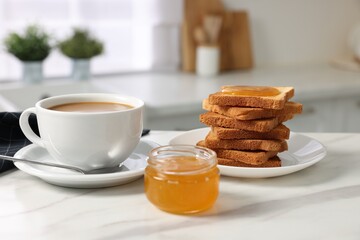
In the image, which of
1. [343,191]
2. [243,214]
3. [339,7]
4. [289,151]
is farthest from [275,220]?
[339,7]

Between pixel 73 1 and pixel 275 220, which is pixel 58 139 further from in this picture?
pixel 73 1

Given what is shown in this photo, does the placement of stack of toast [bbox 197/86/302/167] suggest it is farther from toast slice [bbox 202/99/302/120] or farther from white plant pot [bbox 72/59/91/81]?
white plant pot [bbox 72/59/91/81]

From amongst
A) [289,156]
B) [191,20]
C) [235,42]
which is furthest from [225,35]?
[289,156]

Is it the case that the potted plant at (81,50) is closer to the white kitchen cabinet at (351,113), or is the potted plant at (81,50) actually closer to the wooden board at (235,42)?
the wooden board at (235,42)

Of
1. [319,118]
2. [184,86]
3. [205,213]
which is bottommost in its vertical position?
[319,118]

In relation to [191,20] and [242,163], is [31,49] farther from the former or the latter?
[242,163]

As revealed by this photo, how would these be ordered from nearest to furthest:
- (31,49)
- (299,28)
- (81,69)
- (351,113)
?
(31,49) < (81,69) < (351,113) < (299,28)

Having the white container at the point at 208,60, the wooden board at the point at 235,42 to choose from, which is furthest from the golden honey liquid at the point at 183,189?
the wooden board at the point at 235,42
